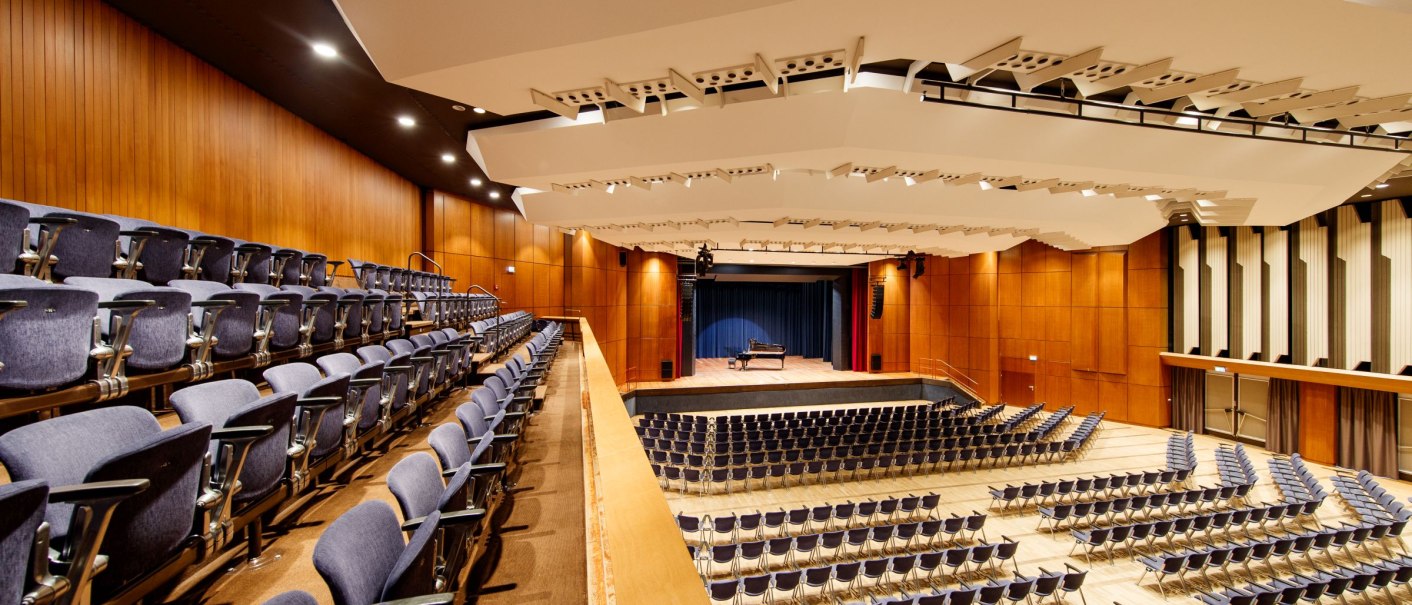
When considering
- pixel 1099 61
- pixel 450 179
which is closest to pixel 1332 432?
pixel 1099 61

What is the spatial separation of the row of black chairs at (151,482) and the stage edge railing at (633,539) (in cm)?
77

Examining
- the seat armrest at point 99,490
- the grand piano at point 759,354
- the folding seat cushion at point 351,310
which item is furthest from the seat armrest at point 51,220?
the grand piano at point 759,354

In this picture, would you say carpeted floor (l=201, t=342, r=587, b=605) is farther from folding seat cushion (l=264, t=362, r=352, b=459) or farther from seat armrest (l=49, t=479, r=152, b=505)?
seat armrest (l=49, t=479, r=152, b=505)

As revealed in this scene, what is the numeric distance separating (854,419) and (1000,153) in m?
7.15

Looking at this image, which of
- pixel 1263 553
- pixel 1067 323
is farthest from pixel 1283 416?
pixel 1263 553

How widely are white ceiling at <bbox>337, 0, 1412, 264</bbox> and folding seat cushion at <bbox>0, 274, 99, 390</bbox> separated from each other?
2.49 meters

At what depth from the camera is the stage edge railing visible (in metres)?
0.90

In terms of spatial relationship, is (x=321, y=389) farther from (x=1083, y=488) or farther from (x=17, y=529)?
(x=1083, y=488)

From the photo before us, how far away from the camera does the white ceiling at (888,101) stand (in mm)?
3160

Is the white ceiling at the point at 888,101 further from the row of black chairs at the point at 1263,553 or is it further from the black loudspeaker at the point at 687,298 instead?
the black loudspeaker at the point at 687,298

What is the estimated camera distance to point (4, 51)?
11.3 feet

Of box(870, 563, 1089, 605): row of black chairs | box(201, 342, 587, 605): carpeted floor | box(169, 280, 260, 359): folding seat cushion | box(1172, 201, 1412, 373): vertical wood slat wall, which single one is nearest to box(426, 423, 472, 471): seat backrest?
box(201, 342, 587, 605): carpeted floor

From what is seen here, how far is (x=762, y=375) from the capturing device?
15531mm

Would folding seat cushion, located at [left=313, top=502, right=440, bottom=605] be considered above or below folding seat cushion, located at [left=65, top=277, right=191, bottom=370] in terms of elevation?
below
